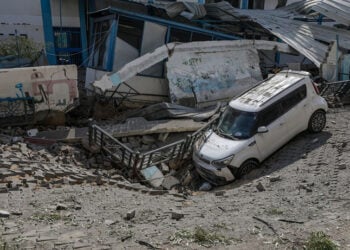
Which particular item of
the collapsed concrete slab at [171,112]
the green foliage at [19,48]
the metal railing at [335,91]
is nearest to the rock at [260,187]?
the collapsed concrete slab at [171,112]

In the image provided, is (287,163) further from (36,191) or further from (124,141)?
(36,191)

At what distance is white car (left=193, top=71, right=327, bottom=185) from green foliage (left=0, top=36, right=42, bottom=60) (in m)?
8.67

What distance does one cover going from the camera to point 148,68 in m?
→ 14.1

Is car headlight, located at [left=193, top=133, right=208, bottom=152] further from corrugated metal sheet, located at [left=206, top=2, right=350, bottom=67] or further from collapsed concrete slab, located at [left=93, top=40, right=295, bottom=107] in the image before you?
corrugated metal sheet, located at [left=206, top=2, right=350, bottom=67]

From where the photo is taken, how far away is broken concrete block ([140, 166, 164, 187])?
9781 millimetres

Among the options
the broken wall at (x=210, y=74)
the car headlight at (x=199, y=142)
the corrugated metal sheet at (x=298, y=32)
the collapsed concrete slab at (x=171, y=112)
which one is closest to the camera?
the car headlight at (x=199, y=142)

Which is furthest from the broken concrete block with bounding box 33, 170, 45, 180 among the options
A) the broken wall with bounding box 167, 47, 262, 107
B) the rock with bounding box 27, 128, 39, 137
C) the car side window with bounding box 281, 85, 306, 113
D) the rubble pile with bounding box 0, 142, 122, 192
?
the broken wall with bounding box 167, 47, 262, 107

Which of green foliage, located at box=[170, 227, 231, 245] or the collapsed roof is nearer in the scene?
green foliage, located at box=[170, 227, 231, 245]

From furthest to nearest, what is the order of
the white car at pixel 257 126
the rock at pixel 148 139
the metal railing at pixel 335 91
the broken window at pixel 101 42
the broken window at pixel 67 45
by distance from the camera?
the broken window at pixel 67 45 → the broken window at pixel 101 42 → the metal railing at pixel 335 91 → the rock at pixel 148 139 → the white car at pixel 257 126

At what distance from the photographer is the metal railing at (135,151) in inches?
393

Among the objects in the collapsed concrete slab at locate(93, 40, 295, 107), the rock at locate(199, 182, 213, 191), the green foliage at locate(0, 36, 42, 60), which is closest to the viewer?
the rock at locate(199, 182, 213, 191)

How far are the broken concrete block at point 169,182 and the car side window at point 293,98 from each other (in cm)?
335

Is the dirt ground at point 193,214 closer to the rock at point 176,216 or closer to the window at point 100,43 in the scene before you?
the rock at point 176,216

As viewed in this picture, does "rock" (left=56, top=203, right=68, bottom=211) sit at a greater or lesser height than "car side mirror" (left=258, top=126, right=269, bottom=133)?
greater
